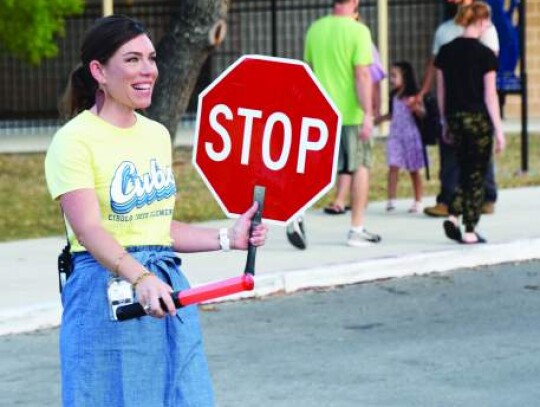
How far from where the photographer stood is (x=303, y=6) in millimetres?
29016

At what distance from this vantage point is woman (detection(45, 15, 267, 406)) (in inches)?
205

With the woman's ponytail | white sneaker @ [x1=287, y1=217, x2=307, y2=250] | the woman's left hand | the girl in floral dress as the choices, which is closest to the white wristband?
the woman's left hand

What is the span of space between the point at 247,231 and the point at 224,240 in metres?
0.28

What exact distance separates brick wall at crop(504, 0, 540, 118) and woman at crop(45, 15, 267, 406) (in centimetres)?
2366

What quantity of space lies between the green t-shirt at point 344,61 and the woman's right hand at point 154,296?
824 centimetres

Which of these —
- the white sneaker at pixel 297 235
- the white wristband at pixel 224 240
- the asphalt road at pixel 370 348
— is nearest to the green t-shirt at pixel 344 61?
the white sneaker at pixel 297 235

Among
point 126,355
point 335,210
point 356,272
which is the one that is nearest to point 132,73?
point 126,355

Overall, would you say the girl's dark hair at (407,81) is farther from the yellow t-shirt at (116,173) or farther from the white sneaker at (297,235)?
the yellow t-shirt at (116,173)

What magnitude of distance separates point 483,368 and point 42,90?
2250 cm

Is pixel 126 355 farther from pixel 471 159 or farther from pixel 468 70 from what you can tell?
pixel 468 70

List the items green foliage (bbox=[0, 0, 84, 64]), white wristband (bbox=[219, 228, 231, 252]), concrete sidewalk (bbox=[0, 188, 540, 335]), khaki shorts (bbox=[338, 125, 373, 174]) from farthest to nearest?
green foliage (bbox=[0, 0, 84, 64])
khaki shorts (bbox=[338, 125, 373, 174])
concrete sidewalk (bbox=[0, 188, 540, 335])
white wristband (bbox=[219, 228, 231, 252])

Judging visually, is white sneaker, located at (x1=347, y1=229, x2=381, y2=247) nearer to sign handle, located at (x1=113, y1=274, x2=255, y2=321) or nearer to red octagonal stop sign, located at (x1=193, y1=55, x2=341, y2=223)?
red octagonal stop sign, located at (x1=193, y1=55, x2=341, y2=223)

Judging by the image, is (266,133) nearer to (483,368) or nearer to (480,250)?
(483,368)

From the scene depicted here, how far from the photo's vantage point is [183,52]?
17.9 meters
